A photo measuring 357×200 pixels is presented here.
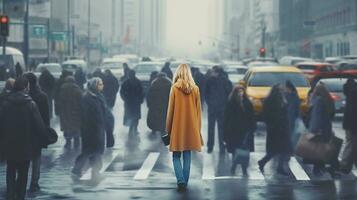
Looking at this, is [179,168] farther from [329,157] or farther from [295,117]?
[295,117]

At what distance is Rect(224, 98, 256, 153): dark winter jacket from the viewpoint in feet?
47.5

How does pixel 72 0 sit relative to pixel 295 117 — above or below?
above

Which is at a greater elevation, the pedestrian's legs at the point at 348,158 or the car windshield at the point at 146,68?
the car windshield at the point at 146,68

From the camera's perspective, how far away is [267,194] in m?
12.0

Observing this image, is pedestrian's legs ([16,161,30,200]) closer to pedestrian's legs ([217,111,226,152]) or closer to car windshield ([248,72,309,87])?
pedestrian's legs ([217,111,226,152])

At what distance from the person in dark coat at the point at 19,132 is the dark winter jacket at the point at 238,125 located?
4.52 metres

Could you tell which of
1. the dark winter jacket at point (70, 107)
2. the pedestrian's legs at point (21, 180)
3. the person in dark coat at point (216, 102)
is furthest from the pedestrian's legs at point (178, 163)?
the dark winter jacket at point (70, 107)

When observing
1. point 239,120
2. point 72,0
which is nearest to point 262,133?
point 239,120

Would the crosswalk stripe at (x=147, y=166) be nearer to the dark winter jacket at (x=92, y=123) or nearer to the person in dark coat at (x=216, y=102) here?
the dark winter jacket at (x=92, y=123)

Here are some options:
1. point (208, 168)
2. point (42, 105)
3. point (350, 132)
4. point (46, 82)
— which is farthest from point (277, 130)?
point (46, 82)

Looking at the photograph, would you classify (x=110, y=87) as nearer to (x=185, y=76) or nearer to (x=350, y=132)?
(x=350, y=132)

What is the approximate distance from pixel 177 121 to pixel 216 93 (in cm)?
655

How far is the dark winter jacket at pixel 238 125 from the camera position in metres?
14.5

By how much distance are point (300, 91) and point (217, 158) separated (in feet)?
25.4
